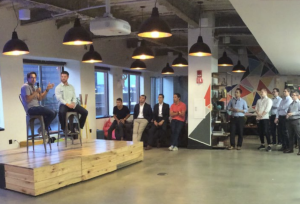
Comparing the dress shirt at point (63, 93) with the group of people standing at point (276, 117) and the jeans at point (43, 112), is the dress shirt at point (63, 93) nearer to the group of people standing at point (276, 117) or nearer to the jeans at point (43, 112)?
the jeans at point (43, 112)

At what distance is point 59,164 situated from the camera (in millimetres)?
4594

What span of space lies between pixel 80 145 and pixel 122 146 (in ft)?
2.98

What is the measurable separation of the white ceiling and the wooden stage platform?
333 cm

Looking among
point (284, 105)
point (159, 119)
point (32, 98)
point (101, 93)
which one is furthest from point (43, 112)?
point (101, 93)

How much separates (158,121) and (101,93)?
3653mm

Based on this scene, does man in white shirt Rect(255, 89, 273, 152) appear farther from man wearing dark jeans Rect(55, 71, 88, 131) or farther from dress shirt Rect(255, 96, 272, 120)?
man wearing dark jeans Rect(55, 71, 88, 131)

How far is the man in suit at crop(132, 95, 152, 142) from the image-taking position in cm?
796

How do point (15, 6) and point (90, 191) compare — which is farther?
point (15, 6)

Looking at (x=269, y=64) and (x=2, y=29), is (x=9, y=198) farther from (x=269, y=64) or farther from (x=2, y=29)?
(x=269, y=64)

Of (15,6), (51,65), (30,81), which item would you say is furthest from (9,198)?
(51,65)

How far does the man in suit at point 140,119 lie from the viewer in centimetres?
796

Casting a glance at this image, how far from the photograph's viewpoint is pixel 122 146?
595 cm

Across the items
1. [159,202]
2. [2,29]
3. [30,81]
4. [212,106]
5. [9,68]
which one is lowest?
[159,202]

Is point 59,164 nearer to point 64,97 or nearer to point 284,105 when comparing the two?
point 64,97
